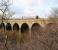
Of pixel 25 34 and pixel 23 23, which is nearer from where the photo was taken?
pixel 25 34

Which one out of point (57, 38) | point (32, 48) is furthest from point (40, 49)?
point (57, 38)

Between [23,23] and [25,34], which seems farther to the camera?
[23,23]

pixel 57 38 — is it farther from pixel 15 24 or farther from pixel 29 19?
pixel 15 24

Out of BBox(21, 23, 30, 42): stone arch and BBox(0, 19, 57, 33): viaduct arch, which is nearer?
BBox(21, 23, 30, 42): stone arch

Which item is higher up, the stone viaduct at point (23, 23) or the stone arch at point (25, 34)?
the stone viaduct at point (23, 23)

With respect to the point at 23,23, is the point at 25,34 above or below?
below

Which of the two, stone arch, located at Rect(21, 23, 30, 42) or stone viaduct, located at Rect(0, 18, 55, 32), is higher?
stone viaduct, located at Rect(0, 18, 55, 32)

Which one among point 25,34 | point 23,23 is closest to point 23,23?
point 23,23

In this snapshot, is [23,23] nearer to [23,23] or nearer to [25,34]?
[23,23]

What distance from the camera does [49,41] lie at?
12.8 m

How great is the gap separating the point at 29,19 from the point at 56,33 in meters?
16.7

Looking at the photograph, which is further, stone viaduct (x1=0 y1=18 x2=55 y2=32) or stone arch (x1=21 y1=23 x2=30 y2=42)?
stone viaduct (x1=0 y1=18 x2=55 y2=32)

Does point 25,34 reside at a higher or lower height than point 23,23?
lower

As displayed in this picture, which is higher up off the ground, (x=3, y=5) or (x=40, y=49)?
(x=3, y=5)
